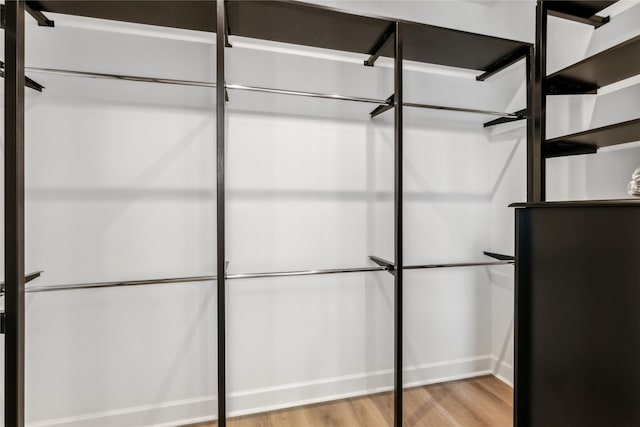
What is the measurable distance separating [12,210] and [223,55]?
1.01m

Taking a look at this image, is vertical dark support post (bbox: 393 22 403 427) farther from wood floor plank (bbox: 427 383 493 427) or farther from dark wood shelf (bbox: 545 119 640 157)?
dark wood shelf (bbox: 545 119 640 157)

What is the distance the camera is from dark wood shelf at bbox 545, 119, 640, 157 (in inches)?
50.1

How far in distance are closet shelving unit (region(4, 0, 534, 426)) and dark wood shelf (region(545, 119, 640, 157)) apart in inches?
9.4

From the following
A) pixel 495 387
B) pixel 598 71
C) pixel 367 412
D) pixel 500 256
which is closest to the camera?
pixel 598 71

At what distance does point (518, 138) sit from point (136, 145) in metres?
2.33

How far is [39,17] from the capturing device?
55.6 inches

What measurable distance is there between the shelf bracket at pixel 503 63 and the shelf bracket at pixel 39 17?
2.42 metres

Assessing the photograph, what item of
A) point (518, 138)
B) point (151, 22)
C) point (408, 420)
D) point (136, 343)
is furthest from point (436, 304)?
point (151, 22)

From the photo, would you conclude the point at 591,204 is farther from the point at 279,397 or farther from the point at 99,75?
the point at 99,75

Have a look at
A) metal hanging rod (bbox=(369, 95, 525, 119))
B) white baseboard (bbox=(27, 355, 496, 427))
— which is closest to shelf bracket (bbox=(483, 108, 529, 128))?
metal hanging rod (bbox=(369, 95, 525, 119))

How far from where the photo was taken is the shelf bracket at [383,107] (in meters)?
1.65

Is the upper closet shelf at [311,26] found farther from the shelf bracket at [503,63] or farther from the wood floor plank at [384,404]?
the wood floor plank at [384,404]

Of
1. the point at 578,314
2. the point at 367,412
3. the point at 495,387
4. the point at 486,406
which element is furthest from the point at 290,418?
the point at 578,314

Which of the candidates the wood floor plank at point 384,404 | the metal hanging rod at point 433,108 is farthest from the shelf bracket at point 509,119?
the wood floor plank at point 384,404
